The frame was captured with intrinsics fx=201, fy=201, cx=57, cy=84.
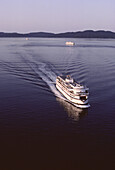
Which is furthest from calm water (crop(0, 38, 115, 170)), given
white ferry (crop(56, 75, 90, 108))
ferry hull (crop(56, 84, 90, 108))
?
white ferry (crop(56, 75, 90, 108))

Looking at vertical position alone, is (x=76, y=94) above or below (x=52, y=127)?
above

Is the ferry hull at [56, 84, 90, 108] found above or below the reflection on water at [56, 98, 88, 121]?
above

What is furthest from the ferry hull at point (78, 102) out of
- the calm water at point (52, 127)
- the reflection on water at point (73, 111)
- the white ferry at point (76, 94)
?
the calm water at point (52, 127)

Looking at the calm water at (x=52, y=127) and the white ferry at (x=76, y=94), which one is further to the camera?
the white ferry at (x=76, y=94)

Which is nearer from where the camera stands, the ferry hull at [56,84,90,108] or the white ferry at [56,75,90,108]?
the ferry hull at [56,84,90,108]

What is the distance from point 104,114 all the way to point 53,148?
1879cm

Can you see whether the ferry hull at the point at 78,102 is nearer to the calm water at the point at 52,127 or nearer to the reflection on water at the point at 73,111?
the reflection on water at the point at 73,111

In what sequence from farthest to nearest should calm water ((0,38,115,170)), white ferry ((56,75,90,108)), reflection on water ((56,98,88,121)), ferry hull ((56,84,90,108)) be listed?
white ferry ((56,75,90,108))
ferry hull ((56,84,90,108))
reflection on water ((56,98,88,121))
calm water ((0,38,115,170))

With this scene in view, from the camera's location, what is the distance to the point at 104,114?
49281 millimetres

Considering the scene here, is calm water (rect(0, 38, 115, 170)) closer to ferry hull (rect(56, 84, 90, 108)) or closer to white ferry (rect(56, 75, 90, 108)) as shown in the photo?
ferry hull (rect(56, 84, 90, 108))

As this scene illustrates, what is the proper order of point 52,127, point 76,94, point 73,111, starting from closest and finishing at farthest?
point 52,127 → point 73,111 → point 76,94

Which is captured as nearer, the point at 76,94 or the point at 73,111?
the point at 73,111

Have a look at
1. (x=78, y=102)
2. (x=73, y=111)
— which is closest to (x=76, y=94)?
(x=78, y=102)

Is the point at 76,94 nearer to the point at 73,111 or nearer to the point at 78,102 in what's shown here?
the point at 78,102
